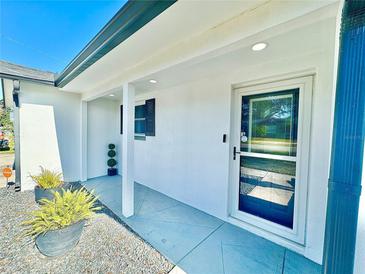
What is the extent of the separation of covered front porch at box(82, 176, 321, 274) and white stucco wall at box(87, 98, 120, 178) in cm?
211

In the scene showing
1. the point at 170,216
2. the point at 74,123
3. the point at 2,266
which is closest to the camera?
the point at 2,266

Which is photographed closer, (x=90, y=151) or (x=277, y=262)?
(x=277, y=262)

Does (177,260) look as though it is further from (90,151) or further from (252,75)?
(90,151)

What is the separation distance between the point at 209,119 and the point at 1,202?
443 cm

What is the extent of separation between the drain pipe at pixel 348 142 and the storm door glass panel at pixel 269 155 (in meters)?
1.22

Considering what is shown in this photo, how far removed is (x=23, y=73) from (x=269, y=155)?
212 inches

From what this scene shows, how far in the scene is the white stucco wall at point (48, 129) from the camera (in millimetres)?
3902

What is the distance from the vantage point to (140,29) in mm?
1623

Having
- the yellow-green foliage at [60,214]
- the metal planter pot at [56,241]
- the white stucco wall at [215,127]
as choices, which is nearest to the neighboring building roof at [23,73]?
the white stucco wall at [215,127]

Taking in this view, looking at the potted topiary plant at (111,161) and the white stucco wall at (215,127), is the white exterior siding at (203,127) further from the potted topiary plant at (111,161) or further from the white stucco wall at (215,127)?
the potted topiary plant at (111,161)

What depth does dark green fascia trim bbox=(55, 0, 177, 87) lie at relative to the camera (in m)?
1.35

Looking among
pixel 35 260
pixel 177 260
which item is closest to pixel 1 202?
pixel 35 260

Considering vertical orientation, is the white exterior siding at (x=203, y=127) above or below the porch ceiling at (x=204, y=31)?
below

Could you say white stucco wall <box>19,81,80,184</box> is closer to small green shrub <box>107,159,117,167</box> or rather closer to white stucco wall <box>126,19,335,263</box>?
small green shrub <box>107,159,117,167</box>
